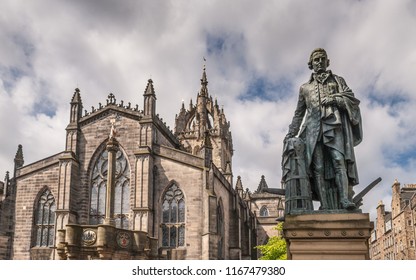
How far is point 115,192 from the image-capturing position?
105 feet

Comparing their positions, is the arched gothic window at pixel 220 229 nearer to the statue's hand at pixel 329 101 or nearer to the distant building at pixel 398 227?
the distant building at pixel 398 227

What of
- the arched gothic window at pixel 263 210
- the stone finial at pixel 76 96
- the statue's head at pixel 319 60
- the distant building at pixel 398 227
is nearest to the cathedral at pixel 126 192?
the stone finial at pixel 76 96

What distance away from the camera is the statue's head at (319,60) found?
6.22 metres

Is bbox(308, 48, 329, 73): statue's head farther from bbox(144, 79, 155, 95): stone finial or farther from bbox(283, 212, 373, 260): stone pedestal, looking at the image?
bbox(144, 79, 155, 95): stone finial

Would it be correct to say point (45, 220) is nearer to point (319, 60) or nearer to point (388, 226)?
point (319, 60)

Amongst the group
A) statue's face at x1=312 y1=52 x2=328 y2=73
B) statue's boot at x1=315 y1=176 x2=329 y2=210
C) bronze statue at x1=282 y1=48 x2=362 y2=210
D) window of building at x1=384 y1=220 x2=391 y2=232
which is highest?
window of building at x1=384 y1=220 x2=391 y2=232

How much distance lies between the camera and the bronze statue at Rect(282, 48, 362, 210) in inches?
224

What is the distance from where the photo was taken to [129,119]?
33.4 metres

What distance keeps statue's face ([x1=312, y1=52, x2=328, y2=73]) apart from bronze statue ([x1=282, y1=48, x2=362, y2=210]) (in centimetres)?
25

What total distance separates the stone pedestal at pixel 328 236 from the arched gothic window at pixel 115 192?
1079 inches

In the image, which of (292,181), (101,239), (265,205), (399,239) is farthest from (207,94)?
(292,181)

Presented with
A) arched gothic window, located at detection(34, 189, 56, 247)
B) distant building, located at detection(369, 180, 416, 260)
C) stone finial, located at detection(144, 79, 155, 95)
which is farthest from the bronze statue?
distant building, located at detection(369, 180, 416, 260)

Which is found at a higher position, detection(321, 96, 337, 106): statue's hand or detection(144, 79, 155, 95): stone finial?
detection(144, 79, 155, 95): stone finial
